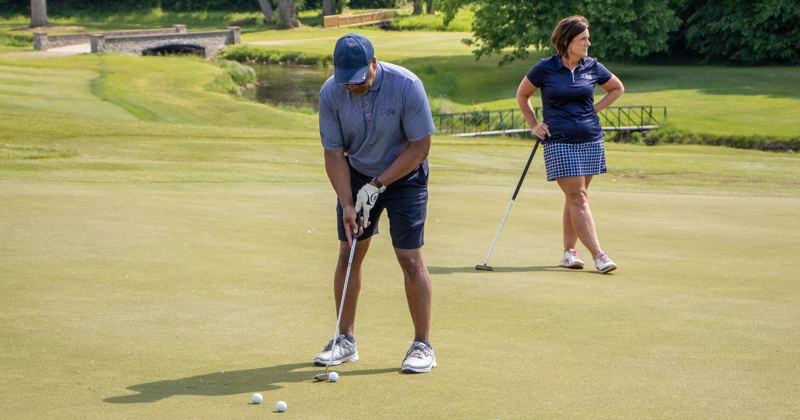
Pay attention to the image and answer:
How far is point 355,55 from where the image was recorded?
3.70m

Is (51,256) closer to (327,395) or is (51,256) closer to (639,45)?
(327,395)

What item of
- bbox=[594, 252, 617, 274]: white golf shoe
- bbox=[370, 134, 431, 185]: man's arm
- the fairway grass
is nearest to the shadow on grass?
the fairway grass

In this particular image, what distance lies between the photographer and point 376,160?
13.4 ft

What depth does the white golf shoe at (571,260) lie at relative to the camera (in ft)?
21.8

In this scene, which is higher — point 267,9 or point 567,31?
point 267,9

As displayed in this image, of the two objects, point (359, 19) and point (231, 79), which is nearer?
point (231, 79)

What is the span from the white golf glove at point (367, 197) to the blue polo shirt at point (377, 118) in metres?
0.19

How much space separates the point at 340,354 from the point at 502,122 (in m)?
26.9

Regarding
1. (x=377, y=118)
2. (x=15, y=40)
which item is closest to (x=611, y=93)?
(x=377, y=118)

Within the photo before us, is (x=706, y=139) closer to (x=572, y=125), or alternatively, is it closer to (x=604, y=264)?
(x=572, y=125)

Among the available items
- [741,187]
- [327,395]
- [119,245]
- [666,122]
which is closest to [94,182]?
[119,245]

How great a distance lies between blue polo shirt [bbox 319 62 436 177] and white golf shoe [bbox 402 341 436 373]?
3.05 ft

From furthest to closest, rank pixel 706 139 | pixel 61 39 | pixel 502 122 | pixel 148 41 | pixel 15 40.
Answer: pixel 15 40 → pixel 148 41 → pixel 61 39 → pixel 502 122 → pixel 706 139

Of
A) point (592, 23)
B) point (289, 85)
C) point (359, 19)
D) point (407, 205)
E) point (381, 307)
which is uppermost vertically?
point (359, 19)
